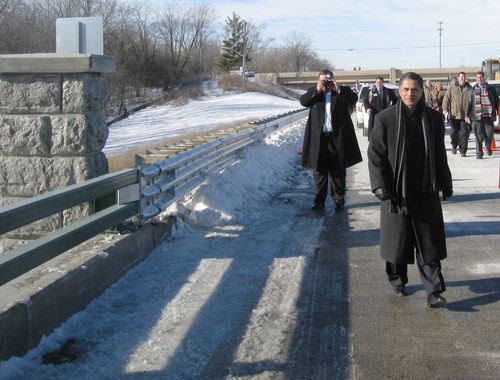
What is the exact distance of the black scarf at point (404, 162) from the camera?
5188mm

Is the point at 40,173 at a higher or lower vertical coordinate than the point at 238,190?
higher

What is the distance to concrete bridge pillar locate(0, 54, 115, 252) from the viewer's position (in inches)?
247

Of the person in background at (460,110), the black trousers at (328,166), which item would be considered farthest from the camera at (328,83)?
the person in background at (460,110)

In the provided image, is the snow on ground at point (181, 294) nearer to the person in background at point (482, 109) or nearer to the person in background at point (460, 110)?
the person in background at point (460, 110)

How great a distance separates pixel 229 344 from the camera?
14.7 ft

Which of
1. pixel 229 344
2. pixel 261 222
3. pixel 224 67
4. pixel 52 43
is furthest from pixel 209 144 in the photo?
pixel 224 67

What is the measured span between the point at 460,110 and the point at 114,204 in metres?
10.5

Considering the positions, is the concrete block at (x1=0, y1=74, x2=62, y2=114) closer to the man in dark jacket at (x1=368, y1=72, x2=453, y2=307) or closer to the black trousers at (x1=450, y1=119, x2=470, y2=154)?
the man in dark jacket at (x1=368, y1=72, x2=453, y2=307)

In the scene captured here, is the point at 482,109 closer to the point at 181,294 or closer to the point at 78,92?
the point at 78,92

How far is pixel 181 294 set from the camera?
548 centimetres

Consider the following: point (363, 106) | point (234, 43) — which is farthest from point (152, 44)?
point (363, 106)

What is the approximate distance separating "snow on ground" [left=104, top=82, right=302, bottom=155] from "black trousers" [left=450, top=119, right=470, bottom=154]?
23.4 meters

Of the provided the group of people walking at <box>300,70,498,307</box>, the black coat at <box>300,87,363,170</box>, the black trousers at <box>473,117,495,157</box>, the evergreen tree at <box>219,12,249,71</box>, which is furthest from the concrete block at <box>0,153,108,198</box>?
the evergreen tree at <box>219,12,249,71</box>

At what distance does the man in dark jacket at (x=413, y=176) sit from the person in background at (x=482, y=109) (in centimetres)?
1001
